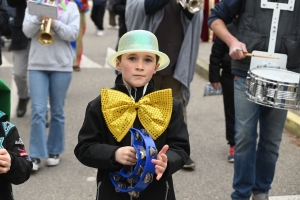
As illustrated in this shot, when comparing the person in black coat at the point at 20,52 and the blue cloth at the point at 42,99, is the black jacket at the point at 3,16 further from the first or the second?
the person in black coat at the point at 20,52

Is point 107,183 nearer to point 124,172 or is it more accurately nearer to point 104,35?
point 124,172

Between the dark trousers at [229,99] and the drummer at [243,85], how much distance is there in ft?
4.71

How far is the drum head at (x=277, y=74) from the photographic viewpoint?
4.34 m

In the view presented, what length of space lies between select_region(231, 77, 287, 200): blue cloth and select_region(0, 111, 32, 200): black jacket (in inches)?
80.2

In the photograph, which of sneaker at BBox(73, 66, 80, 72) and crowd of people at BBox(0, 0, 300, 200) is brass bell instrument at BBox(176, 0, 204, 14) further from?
sneaker at BBox(73, 66, 80, 72)

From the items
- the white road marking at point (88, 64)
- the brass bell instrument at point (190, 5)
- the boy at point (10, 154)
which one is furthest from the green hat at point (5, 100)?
the white road marking at point (88, 64)

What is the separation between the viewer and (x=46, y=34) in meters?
5.82

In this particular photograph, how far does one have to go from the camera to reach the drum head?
434 centimetres

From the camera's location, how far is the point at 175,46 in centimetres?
581

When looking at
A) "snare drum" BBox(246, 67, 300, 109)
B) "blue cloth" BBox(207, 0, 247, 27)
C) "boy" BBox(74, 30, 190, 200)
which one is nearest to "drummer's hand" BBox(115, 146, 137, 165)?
"boy" BBox(74, 30, 190, 200)

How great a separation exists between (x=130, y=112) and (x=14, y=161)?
65 centimetres

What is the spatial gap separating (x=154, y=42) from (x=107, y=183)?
78 centimetres

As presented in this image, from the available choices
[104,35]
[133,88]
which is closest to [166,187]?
[133,88]

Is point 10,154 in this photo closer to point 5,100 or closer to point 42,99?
point 5,100
